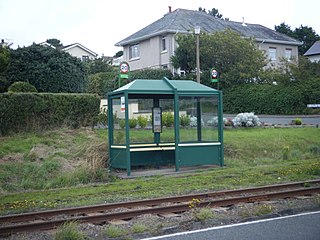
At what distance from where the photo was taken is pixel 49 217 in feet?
31.9

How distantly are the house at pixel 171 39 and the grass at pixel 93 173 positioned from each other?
21.9 m

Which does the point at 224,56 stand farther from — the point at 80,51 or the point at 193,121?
the point at 80,51

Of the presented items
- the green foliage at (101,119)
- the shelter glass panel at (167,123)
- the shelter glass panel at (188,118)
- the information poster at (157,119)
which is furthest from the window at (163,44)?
the shelter glass panel at (188,118)

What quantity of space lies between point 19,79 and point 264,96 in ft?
60.2

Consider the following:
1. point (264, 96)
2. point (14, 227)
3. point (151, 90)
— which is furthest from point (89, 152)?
point (264, 96)

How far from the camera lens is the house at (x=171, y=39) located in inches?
1649

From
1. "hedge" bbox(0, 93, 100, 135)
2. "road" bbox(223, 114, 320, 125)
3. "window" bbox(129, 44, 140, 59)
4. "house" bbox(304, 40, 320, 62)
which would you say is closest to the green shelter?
"hedge" bbox(0, 93, 100, 135)

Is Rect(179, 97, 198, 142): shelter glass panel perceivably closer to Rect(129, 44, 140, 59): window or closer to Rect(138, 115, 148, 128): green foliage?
Rect(138, 115, 148, 128): green foliage

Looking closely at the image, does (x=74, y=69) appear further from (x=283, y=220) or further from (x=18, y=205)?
(x=283, y=220)

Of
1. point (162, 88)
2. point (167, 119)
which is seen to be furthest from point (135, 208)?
point (167, 119)

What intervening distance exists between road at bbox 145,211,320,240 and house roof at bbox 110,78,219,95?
301 inches

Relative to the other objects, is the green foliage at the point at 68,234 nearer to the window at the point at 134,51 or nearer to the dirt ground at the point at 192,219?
the dirt ground at the point at 192,219

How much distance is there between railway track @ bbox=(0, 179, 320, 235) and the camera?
29.5 ft

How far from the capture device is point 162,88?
16.1 m
